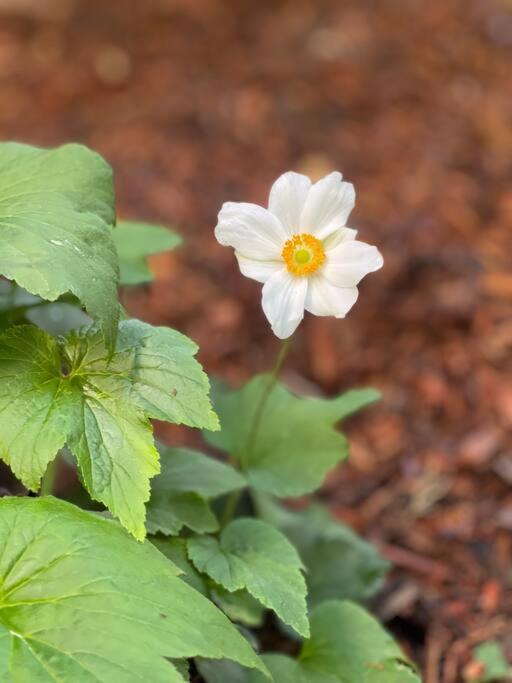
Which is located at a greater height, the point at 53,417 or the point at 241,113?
the point at 53,417

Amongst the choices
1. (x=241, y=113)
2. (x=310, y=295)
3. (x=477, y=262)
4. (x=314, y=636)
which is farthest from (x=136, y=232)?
(x=241, y=113)

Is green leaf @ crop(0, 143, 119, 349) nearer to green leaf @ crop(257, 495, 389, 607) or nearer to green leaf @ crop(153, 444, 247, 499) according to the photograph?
green leaf @ crop(153, 444, 247, 499)

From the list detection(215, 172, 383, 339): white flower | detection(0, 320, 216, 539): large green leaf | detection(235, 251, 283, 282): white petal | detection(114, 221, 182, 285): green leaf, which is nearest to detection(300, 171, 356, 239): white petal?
detection(215, 172, 383, 339): white flower

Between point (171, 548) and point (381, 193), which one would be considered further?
point (381, 193)

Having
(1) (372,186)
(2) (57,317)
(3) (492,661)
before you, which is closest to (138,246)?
(2) (57,317)

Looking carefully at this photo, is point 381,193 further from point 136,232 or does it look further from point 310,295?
point 310,295

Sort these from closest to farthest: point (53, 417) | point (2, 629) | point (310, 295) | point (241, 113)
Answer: point (2, 629) < point (53, 417) < point (310, 295) < point (241, 113)

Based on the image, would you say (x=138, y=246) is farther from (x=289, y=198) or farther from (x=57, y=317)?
(x=289, y=198)
